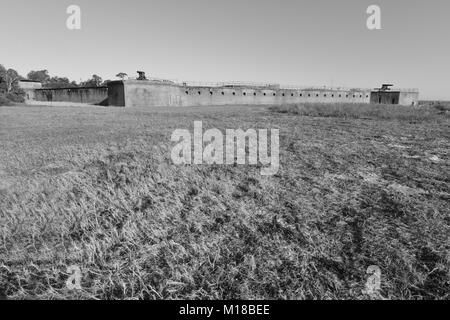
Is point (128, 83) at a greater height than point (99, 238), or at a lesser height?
greater

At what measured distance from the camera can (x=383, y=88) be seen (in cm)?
5803

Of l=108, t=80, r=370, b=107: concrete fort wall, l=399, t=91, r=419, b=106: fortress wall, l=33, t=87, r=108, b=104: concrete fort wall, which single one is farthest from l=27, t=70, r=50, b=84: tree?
l=399, t=91, r=419, b=106: fortress wall

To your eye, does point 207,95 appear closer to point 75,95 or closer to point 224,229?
point 75,95

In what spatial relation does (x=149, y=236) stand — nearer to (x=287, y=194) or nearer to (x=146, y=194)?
(x=146, y=194)

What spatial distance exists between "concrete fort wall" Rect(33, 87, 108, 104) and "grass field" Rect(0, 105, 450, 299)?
3822 centimetres

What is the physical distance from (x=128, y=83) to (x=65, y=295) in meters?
36.5

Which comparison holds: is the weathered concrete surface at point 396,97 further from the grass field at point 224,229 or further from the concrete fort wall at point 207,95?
the grass field at point 224,229

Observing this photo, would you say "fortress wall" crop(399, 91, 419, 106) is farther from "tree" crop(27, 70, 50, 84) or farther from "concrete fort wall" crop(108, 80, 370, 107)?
"tree" crop(27, 70, 50, 84)

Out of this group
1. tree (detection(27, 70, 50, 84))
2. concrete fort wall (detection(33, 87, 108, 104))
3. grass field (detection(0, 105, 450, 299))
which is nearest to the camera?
grass field (detection(0, 105, 450, 299))

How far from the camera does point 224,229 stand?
9.28ft

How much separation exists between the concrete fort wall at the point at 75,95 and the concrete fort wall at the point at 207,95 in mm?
4124

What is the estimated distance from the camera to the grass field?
201 cm

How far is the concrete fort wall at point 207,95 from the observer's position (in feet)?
113

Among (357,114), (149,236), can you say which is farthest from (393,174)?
(357,114)
